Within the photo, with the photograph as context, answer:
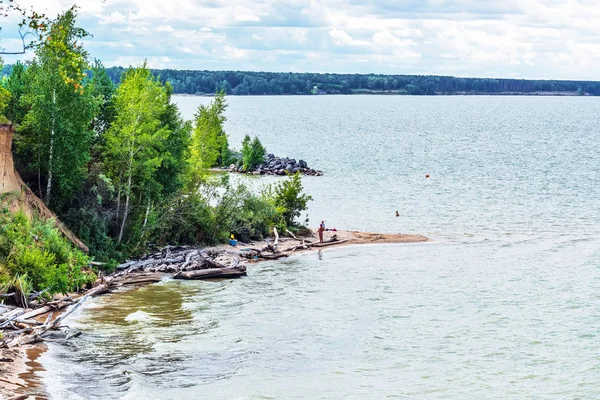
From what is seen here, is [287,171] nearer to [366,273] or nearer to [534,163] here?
[534,163]

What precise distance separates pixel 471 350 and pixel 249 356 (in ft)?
28.8

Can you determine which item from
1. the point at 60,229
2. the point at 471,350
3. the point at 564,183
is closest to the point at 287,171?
the point at 564,183

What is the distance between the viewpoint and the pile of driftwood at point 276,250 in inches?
1986

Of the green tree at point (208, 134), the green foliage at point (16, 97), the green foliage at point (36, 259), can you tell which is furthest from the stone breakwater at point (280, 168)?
the green foliage at point (36, 259)

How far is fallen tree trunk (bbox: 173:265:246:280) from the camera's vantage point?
143 feet

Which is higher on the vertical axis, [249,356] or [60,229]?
[60,229]

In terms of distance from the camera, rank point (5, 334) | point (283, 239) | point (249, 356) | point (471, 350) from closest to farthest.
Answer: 1. point (5, 334)
2. point (249, 356)
3. point (471, 350)
4. point (283, 239)

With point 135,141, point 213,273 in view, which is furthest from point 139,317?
point 135,141

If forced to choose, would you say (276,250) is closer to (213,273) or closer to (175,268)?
(213,273)

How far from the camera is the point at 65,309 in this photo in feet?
112

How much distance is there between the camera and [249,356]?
3081cm

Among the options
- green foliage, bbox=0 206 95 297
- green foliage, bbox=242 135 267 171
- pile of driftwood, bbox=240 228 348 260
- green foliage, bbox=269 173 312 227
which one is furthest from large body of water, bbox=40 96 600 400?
green foliage, bbox=242 135 267 171

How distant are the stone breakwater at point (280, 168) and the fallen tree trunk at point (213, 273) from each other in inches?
2216

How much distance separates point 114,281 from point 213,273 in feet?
18.5
